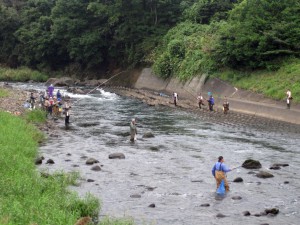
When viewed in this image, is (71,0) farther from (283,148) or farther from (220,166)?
(220,166)

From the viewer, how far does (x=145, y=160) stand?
2222 centimetres

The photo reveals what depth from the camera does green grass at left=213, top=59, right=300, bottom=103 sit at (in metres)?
37.0

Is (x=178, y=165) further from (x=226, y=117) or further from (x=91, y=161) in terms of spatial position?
(x=226, y=117)

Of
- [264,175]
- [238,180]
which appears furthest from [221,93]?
Answer: [238,180]

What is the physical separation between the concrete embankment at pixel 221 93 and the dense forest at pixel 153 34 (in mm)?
1468

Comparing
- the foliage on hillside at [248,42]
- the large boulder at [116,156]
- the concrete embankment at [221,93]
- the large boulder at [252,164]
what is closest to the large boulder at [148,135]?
the large boulder at [116,156]

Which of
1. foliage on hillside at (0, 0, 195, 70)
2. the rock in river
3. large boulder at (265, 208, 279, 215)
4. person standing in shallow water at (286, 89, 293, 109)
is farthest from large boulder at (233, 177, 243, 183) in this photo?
foliage on hillside at (0, 0, 195, 70)

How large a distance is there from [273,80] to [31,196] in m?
30.0

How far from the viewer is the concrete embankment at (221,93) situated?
3478cm

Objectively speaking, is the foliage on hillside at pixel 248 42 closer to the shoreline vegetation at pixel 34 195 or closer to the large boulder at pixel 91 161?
the large boulder at pixel 91 161

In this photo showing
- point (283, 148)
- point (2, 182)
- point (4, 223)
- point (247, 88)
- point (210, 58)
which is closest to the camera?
point (4, 223)

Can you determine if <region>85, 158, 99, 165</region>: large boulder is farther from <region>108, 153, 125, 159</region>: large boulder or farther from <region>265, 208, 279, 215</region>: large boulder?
<region>265, 208, 279, 215</region>: large boulder

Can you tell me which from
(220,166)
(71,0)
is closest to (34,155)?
(220,166)

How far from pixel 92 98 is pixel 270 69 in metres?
20.9
